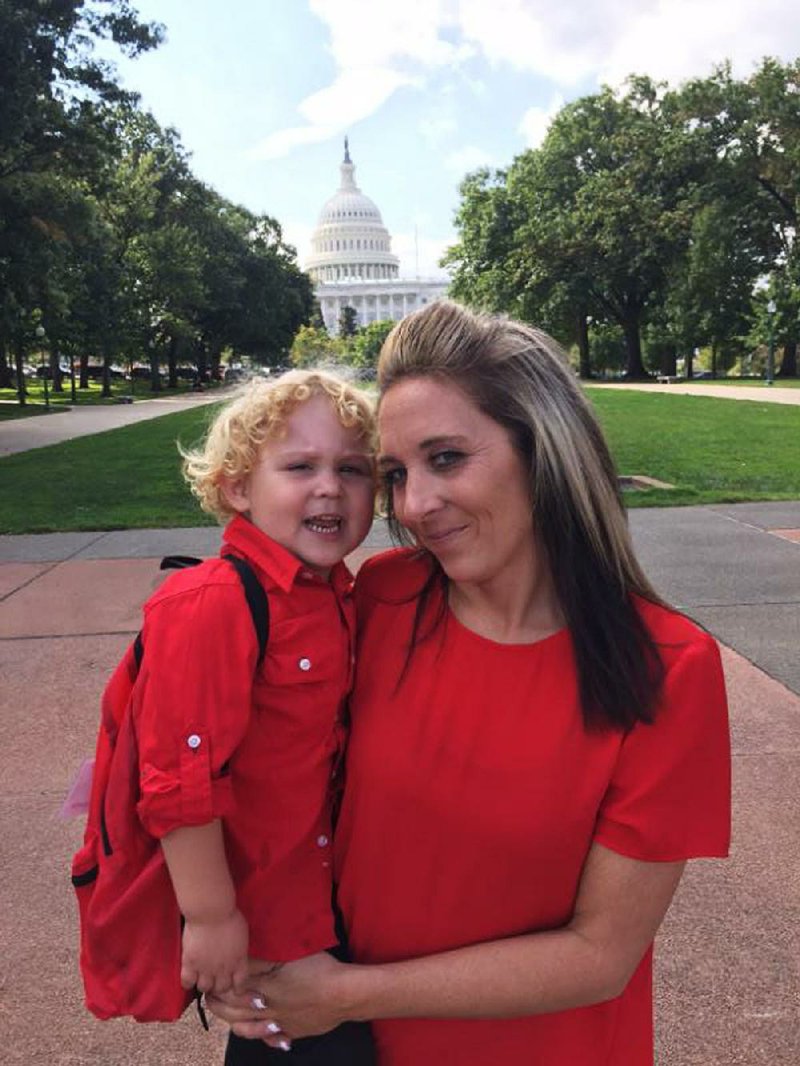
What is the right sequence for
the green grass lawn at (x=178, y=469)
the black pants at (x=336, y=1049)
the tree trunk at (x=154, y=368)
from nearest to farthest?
the black pants at (x=336, y=1049), the green grass lawn at (x=178, y=469), the tree trunk at (x=154, y=368)

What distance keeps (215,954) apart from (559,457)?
34.5 inches

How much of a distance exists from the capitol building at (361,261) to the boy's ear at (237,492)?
417 ft

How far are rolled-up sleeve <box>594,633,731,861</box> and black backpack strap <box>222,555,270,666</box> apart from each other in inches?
21.6

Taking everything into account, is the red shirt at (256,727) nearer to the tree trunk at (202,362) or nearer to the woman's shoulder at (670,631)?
the woman's shoulder at (670,631)

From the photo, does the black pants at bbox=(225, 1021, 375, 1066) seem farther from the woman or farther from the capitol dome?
the capitol dome

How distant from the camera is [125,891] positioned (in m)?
1.34

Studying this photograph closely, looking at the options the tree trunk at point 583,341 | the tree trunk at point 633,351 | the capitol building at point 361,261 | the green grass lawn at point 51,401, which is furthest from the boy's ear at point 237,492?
the capitol building at point 361,261

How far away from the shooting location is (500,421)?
51.3 inches

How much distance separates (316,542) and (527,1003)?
77 cm

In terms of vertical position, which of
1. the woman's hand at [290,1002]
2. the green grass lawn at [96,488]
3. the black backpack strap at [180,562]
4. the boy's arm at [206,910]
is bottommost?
the green grass lawn at [96,488]

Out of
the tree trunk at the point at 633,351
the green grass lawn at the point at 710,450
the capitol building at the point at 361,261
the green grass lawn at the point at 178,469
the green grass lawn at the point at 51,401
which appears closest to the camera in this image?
the green grass lawn at the point at 178,469

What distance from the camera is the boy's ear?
66.2 inches

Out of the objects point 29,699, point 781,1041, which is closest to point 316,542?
point 781,1041

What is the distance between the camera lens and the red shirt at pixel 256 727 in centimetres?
128
